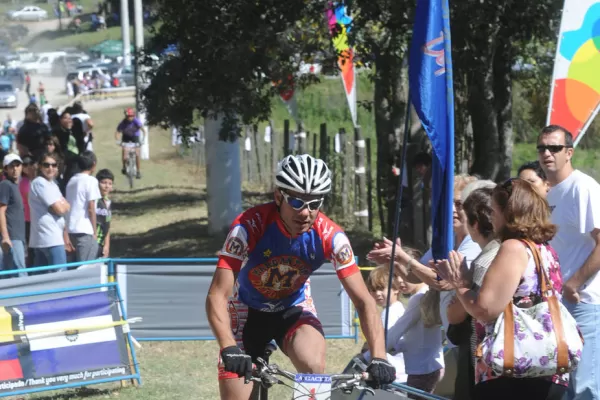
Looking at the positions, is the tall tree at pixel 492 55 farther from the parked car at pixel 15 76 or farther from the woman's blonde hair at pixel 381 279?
the parked car at pixel 15 76

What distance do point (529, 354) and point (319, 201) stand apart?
127cm

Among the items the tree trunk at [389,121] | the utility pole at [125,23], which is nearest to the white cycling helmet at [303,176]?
the tree trunk at [389,121]

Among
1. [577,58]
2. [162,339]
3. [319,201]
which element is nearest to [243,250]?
[319,201]

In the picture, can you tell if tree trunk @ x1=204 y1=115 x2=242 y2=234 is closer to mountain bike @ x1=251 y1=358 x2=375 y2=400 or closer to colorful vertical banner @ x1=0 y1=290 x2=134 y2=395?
colorful vertical banner @ x1=0 y1=290 x2=134 y2=395

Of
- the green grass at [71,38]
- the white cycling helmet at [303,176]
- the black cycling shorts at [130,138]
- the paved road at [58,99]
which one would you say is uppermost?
the green grass at [71,38]

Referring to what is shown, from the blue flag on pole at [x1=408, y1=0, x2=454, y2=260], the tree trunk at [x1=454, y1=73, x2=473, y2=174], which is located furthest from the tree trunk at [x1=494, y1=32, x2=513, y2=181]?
the blue flag on pole at [x1=408, y1=0, x2=454, y2=260]

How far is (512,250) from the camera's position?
14.8 ft

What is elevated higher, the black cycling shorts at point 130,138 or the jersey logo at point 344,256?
the black cycling shorts at point 130,138

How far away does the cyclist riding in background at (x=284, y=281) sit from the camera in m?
4.87

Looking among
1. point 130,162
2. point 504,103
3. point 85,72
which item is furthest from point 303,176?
point 85,72

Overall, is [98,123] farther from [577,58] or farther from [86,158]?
[577,58]

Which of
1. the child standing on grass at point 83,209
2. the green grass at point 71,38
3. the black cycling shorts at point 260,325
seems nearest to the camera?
the black cycling shorts at point 260,325

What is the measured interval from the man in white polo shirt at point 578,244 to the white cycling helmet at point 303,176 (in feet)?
6.15

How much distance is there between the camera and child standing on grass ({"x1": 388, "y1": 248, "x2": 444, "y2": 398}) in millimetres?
6270
